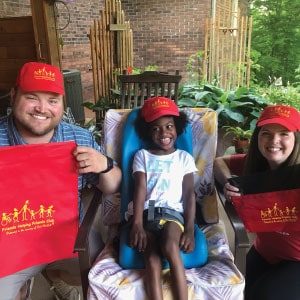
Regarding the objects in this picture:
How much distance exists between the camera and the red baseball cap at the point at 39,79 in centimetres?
151

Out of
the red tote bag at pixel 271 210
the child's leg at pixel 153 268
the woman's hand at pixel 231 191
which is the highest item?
the woman's hand at pixel 231 191

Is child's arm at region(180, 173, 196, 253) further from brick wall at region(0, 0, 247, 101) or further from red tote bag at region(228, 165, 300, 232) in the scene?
brick wall at region(0, 0, 247, 101)

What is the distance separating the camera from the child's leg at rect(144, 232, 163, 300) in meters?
1.44

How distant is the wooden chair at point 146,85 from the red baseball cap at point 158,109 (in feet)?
5.23

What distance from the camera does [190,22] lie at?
813 centimetres

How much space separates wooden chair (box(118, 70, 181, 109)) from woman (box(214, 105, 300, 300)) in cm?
188

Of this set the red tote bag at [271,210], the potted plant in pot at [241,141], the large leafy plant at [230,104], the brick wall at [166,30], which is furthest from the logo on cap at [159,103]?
the brick wall at [166,30]

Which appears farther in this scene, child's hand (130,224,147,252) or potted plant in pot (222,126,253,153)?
potted plant in pot (222,126,253,153)

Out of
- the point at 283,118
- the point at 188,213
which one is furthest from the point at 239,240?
the point at 283,118

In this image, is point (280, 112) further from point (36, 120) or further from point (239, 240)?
point (36, 120)

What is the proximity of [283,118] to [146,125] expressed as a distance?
751 millimetres

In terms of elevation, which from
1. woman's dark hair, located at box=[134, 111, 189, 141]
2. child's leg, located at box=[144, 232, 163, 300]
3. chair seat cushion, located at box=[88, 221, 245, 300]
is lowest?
chair seat cushion, located at box=[88, 221, 245, 300]

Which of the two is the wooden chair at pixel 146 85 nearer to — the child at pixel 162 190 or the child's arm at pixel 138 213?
the child at pixel 162 190

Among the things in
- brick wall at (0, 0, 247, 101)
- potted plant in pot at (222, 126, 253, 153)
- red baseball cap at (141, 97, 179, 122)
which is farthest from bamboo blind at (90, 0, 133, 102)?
red baseball cap at (141, 97, 179, 122)
